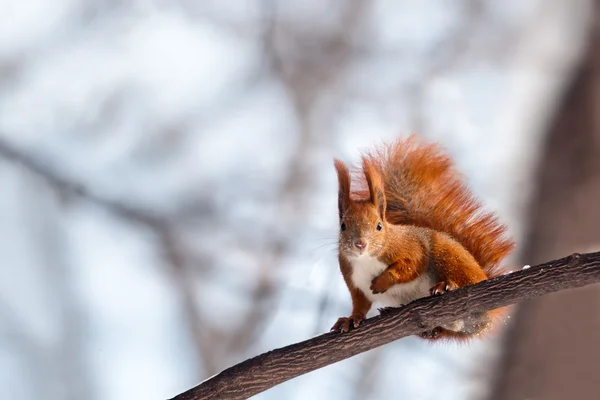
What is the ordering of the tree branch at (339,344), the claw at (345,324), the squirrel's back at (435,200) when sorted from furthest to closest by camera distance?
1. the squirrel's back at (435,200)
2. the claw at (345,324)
3. the tree branch at (339,344)

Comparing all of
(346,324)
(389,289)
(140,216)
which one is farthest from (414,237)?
(140,216)

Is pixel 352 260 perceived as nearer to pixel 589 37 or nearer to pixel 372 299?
pixel 372 299

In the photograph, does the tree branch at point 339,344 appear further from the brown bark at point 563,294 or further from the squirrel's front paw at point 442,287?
the brown bark at point 563,294

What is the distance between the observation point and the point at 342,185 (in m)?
3.24

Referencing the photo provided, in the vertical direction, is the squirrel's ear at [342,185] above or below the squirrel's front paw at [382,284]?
above

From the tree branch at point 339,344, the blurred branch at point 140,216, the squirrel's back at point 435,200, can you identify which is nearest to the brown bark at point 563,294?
the squirrel's back at point 435,200

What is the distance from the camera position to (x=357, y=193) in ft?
11.1

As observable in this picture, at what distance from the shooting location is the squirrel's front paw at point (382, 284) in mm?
3086

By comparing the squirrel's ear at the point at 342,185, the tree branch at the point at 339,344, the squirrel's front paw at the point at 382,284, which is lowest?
the tree branch at the point at 339,344

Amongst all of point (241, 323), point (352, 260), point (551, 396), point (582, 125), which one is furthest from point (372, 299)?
point (241, 323)

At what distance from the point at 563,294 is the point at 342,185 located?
151cm

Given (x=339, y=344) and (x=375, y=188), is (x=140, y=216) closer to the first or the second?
(x=375, y=188)

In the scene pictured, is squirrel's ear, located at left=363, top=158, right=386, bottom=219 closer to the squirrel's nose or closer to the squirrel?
the squirrel

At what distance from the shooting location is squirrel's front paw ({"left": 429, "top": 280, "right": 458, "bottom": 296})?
2950 mm
